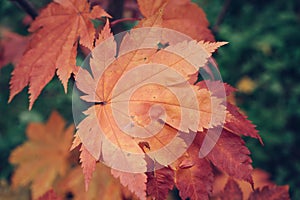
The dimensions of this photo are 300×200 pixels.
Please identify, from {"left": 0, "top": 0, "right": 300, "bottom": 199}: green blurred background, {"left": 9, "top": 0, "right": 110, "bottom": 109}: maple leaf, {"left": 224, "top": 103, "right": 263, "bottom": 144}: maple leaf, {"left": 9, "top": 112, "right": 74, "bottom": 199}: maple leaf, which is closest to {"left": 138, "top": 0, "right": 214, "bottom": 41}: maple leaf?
{"left": 9, "top": 0, "right": 110, "bottom": 109}: maple leaf

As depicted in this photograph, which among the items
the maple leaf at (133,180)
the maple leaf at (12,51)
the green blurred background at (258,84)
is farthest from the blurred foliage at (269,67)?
the maple leaf at (133,180)

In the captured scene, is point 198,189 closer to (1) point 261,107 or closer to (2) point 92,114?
(2) point 92,114

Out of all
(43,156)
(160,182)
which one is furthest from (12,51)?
(160,182)

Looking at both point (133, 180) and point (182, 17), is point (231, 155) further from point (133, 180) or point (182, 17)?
point (182, 17)

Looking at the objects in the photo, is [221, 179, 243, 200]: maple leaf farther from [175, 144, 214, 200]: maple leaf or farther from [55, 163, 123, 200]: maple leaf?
[55, 163, 123, 200]: maple leaf

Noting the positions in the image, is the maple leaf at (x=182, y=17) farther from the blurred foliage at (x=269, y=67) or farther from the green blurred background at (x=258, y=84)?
the blurred foliage at (x=269, y=67)

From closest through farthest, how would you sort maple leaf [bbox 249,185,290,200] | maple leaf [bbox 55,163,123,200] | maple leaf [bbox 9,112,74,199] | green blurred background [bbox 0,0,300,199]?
maple leaf [bbox 249,185,290,200] → maple leaf [bbox 55,163,123,200] → maple leaf [bbox 9,112,74,199] → green blurred background [bbox 0,0,300,199]

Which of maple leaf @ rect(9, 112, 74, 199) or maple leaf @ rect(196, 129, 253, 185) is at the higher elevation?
maple leaf @ rect(196, 129, 253, 185)
